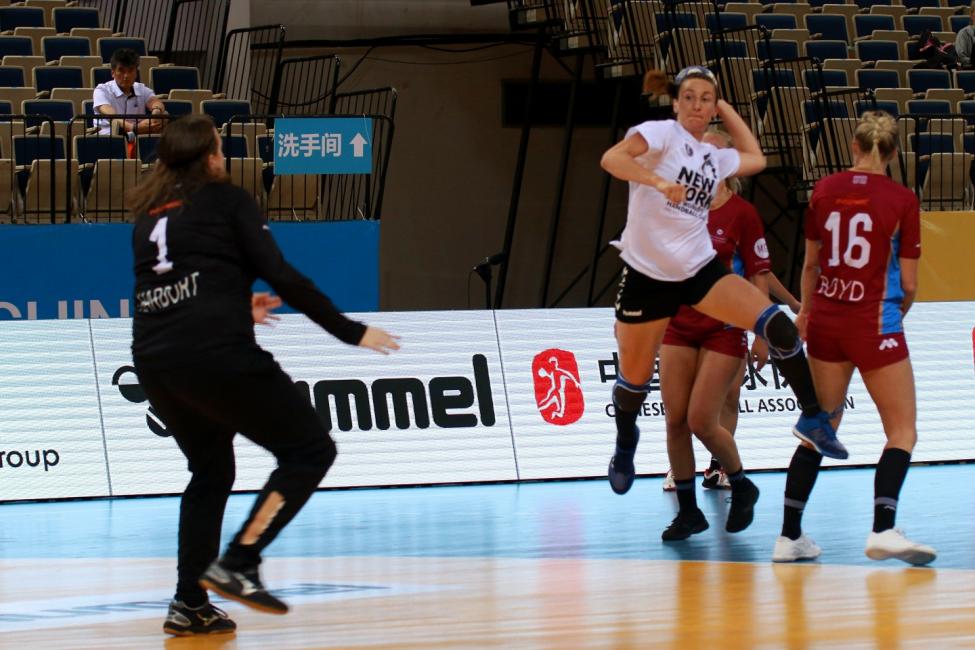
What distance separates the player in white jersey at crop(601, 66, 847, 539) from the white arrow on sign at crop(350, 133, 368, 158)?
644 cm

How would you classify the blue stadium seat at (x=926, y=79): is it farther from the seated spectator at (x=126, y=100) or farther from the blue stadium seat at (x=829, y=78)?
the seated spectator at (x=126, y=100)

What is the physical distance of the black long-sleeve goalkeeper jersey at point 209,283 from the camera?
5281 mm

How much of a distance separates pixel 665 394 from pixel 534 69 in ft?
Result: 38.9

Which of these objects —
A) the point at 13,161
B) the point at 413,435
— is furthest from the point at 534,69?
the point at 413,435

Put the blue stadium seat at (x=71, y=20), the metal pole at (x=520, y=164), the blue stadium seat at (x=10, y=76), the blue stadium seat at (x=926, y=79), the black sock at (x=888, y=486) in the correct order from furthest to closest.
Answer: the metal pole at (x=520, y=164) < the blue stadium seat at (x=926, y=79) < the blue stadium seat at (x=71, y=20) < the blue stadium seat at (x=10, y=76) < the black sock at (x=888, y=486)

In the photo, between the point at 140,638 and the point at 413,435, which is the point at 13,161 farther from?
the point at 140,638

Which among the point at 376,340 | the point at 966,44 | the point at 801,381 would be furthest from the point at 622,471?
the point at 966,44

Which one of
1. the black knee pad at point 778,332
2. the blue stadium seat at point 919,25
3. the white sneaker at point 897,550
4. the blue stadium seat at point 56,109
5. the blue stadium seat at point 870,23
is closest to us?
the white sneaker at point 897,550

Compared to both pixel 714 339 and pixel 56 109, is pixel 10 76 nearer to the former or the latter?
pixel 56 109

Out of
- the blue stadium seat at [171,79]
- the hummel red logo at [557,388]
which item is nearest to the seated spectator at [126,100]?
the blue stadium seat at [171,79]

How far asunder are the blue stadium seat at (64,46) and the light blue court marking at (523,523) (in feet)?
26.8

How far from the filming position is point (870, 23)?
20766 millimetres

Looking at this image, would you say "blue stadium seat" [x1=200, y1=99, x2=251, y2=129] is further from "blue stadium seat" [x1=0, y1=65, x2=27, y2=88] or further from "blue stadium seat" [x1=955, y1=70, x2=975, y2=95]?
"blue stadium seat" [x1=955, y1=70, x2=975, y2=95]

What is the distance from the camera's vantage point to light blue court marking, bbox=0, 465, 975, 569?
759cm
